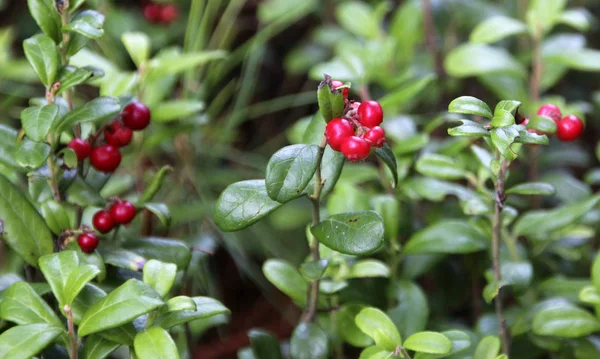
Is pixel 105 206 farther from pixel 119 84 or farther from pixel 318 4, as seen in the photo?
pixel 318 4

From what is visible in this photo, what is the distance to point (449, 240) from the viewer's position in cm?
98

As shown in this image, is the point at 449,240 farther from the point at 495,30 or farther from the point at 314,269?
the point at 495,30

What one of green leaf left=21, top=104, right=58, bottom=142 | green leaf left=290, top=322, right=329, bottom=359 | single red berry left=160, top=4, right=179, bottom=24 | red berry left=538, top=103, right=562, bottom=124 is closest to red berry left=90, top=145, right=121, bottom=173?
green leaf left=21, top=104, right=58, bottom=142

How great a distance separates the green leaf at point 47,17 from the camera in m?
0.77

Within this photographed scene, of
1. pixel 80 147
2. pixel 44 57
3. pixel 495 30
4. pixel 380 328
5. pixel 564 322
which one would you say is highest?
pixel 44 57

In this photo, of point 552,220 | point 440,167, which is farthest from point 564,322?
point 440,167

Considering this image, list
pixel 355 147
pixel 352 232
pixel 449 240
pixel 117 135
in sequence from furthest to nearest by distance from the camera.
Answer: pixel 449 240
pixel 117 135
pixel 352 232
pixel 355 147

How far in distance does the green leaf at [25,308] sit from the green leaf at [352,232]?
0.31 meters

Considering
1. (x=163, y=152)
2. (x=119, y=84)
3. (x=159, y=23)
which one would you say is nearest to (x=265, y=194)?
(x=119, y=84)

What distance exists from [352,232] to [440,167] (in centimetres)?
30

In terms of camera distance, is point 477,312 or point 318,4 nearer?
point 477,312

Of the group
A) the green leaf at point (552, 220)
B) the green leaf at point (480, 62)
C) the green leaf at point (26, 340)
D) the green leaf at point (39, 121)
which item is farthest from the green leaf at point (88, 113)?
the green leaf at point (480, 62)

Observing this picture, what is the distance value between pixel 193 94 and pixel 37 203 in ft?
2.54

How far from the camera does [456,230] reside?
3.26 feet
